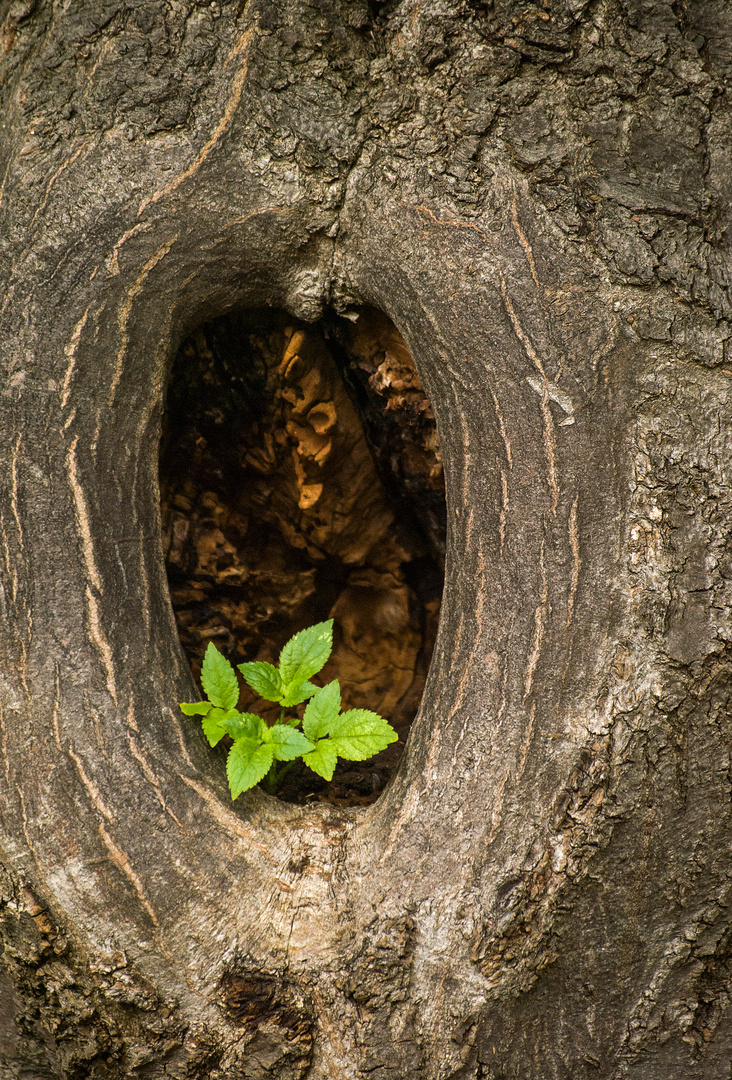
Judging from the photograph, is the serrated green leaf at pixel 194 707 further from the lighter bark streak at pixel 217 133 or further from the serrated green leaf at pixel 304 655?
the lighter bark streak at pixel 217 133

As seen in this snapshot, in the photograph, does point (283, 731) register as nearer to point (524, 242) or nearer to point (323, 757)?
point (323, 757)

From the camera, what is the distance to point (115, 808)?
1.65 m

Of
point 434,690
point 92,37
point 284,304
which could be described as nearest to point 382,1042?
point 434,690

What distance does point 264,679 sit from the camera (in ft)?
6.64

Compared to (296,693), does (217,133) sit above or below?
above

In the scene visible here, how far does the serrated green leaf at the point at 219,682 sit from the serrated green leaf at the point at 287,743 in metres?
0.16

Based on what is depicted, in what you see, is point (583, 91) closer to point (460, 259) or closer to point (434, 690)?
point (460, 259)

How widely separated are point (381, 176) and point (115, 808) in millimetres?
1841

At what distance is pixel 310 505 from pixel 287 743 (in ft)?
3.05

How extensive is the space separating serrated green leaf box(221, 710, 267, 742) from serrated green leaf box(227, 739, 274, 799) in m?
0.02

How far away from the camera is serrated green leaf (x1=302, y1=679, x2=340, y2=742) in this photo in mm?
1891

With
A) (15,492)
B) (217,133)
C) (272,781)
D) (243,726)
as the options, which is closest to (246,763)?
(243,726)

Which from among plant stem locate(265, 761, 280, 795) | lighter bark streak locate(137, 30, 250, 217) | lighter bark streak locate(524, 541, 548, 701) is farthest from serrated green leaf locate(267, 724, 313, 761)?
lighter bark streak locate(137, 30, 250, 217)

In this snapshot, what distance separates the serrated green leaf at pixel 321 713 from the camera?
1891mm
